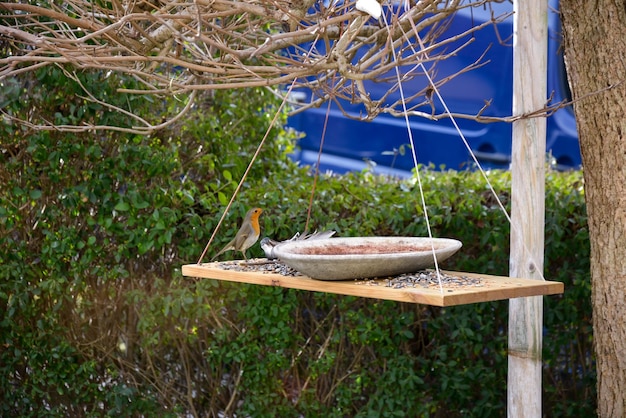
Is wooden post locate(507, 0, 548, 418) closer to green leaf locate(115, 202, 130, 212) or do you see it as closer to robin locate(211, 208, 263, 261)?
robin locate(211, 208, 263, 261)

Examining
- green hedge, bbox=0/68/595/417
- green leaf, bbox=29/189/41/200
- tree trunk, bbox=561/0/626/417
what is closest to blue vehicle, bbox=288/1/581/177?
green hedge, bbox=0/68/595/417

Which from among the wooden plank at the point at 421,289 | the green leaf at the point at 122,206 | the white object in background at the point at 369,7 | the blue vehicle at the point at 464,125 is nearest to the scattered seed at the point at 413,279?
the wooden plank at the point at 421,289

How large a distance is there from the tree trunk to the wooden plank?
26.2 inches

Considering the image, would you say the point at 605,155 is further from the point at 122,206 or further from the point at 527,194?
the point at 122,206

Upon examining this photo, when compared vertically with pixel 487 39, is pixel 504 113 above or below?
below

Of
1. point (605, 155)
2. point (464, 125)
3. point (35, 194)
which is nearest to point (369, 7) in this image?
point (605, 155)

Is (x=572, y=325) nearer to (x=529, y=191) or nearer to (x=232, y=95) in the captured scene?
(x=529, y=191)

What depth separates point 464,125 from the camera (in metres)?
6.03

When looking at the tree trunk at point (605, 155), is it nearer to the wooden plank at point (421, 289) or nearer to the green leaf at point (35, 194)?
the wooden plank at point (421, 289)

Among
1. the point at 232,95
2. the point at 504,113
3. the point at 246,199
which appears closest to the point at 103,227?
the point at 246,199

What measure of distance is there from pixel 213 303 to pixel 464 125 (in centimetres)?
273

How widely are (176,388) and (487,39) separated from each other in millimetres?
2989

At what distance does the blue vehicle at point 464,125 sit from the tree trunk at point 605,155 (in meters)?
2.17

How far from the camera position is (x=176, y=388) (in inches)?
163
